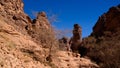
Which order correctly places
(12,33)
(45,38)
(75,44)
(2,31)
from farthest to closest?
(75,44), (45,38), (12,33), (2,31)

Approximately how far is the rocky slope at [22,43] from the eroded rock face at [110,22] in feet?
86.5

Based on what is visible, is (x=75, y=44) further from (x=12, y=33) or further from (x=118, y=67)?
(x=12, y=33)

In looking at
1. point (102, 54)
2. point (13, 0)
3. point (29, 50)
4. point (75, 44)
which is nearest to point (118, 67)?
point (102, 54)

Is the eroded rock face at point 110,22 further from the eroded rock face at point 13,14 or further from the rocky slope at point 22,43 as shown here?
the eroded rock face at point 13,14

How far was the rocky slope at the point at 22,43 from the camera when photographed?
820 inches

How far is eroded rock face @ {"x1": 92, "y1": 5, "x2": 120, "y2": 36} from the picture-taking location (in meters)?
64.8

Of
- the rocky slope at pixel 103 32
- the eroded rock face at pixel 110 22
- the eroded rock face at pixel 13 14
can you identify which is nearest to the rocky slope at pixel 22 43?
the eroded rock face at pixel 13 14

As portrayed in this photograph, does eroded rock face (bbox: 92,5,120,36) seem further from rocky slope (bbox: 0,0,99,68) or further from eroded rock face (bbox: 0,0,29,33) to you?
eroded rock face (bbox: 0,0,29,33)

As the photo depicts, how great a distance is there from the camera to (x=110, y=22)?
6644 cm

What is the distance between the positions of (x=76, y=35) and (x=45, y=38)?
39.7m

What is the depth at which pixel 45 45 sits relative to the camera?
3512cm

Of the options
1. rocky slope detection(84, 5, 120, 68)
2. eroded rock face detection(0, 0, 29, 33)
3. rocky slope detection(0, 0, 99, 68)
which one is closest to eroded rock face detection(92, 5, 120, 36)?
rocky slope detection(84, 5, 120, 68)

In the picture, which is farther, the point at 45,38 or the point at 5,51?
the point at 45,38

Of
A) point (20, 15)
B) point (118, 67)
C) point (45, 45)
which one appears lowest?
point (118, 67)
